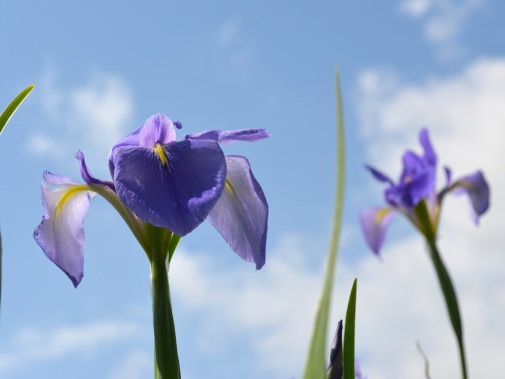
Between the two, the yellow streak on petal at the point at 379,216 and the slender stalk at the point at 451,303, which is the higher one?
the yellow streak on petal at the point at 379,216

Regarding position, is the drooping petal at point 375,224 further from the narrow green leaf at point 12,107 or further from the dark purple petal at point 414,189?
the narrow green leaf at point 12,107

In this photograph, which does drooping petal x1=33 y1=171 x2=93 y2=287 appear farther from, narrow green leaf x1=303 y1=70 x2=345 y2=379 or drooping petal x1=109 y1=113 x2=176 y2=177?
narrow green leaf x1=303 y1=70 x2=345 y2=379

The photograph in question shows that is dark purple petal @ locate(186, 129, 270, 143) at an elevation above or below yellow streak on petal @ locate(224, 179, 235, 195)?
above

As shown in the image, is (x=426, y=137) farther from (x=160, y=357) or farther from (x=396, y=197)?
(x=160, y=357)

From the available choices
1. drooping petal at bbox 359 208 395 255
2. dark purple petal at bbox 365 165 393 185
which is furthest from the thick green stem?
drooping petal at bbox 359 208 395 255

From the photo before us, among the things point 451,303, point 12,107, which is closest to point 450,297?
point 451,303

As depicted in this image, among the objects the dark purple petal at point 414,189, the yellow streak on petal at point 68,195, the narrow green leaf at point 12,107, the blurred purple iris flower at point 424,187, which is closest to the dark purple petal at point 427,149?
the blurred purple iris flower at point 424,187
